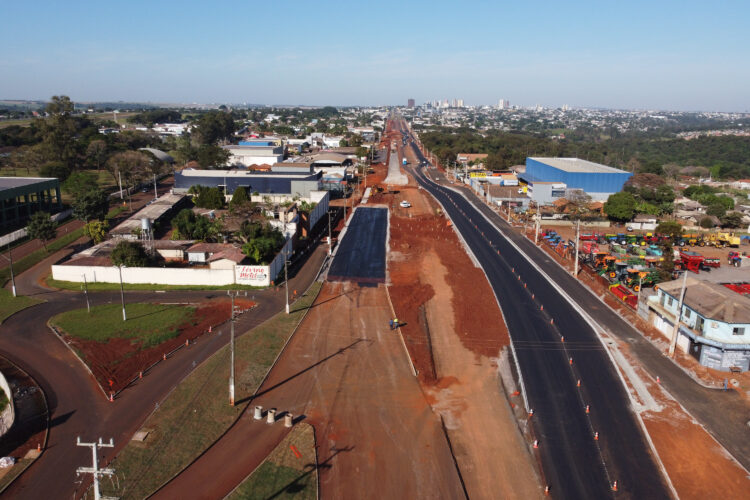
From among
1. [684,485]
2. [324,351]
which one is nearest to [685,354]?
[684,485]

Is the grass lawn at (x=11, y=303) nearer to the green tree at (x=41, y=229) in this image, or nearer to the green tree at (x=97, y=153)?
the green tree at (x=41, y=229)

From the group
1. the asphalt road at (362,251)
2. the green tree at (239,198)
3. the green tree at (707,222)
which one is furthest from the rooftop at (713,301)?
the green tree at (239,198)

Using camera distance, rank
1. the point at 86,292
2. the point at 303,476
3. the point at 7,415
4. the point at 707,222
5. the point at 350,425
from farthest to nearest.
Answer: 1. the point at 707,222
2. the point at 86,292
3. the point at 7,415
4. the point at 350,425
5. the point at 303,476

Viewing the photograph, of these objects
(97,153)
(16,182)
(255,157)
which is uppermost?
(97,153)

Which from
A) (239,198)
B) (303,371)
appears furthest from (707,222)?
(303,371)

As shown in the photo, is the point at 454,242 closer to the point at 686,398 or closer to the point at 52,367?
the point at 686,398

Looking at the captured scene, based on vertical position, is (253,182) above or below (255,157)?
below

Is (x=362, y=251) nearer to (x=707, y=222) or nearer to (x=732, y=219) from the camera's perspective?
(x=707, y=222)
